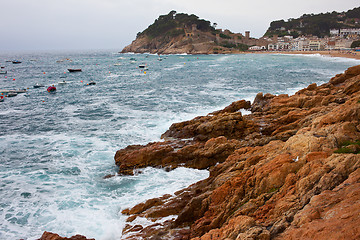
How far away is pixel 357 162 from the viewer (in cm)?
807

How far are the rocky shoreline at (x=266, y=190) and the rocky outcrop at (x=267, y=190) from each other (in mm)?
22

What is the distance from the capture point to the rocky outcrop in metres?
7.01

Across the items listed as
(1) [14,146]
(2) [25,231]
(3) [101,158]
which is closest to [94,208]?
(2) [25,231]

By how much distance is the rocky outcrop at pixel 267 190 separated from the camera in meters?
7.01

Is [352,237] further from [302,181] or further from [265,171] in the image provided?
[265,171]

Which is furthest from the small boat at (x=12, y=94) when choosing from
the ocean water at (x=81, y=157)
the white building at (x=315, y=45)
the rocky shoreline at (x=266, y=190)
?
the white building at (x=315, y=45)

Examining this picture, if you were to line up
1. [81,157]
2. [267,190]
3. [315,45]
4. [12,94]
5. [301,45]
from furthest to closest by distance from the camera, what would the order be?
[301,45]
[315,45]
[12,94]
[81,157]
[267,190]

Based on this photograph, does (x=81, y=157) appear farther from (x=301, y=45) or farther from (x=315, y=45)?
(x=301, y=45)

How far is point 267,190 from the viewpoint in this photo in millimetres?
9641

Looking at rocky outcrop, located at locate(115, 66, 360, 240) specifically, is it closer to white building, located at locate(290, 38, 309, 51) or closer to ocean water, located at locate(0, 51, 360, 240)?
ocean water, located at locate(0, 51, 360, 240)

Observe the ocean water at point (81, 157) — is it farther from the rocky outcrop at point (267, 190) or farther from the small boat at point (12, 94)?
the small boat at point (12, 94)

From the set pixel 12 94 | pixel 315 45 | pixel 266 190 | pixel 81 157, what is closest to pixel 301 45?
pixel 315 45

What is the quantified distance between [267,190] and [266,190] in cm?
4

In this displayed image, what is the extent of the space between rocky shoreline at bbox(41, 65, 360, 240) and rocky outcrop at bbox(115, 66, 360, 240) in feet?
0.07
